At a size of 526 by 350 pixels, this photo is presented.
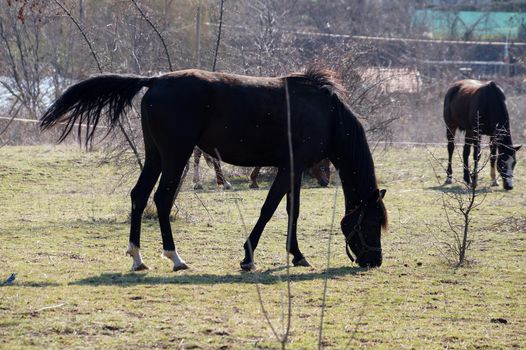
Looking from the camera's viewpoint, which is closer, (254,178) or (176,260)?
(176,260)

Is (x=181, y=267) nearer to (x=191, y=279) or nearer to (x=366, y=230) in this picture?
(x=191, y=279)

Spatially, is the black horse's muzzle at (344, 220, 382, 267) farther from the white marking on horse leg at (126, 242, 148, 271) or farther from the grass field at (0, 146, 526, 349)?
the white marking on horse leg at (126, 242, 148, 271)

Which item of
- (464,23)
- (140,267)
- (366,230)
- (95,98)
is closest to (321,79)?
(366,230)

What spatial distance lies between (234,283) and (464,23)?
38.2 m

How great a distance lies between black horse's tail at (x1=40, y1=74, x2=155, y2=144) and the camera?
8.84 meters

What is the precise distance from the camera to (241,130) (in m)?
9.05

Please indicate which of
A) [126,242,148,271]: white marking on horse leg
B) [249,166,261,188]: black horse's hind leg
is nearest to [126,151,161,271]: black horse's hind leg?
[126,242,148,271]: white marking on horse leg

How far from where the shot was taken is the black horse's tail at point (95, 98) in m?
8.84

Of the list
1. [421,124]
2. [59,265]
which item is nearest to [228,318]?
[59,265]

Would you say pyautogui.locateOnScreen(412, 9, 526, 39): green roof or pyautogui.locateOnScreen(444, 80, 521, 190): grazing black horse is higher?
pyautogui.locateOnScreen(412, 9, 526, 39): green roof

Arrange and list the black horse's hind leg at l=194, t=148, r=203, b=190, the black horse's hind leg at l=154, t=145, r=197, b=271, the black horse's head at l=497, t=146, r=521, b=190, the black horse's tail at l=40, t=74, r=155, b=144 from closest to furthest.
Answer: the black horse's hind leg at l=154, t=145, r=197, b=271
the black horse's tail at l=40, t=74, r=155, b=144
the black horse's hind leg at l=194, t=148, r=203, b=190
the black horse's head at l=497, t=146, r=521, b=190

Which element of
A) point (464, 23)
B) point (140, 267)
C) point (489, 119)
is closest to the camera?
point (140, 267)

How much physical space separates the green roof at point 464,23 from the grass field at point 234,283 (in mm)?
30568

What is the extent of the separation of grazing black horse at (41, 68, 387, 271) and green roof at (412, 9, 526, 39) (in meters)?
34.6
